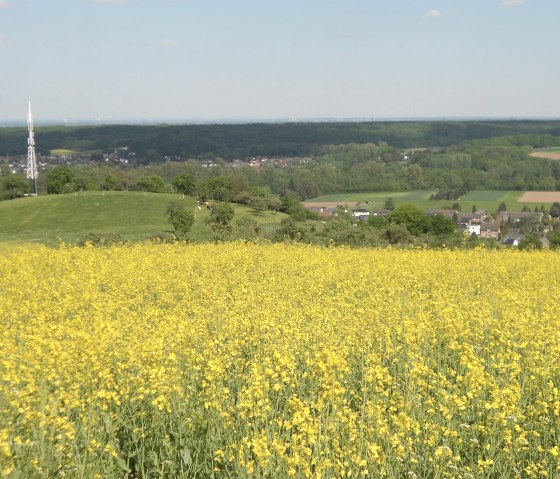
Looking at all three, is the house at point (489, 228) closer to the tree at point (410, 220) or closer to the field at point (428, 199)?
the tree at point (410, 220)

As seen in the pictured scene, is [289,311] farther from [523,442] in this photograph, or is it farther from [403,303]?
[523,442]

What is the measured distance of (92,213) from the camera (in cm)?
6731

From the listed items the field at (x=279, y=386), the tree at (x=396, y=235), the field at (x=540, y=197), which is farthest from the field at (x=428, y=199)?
the field at (x=279, y=386)

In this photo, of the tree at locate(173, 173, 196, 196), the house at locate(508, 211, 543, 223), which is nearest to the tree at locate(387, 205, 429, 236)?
the tree at locate(173, 173, 196, 196)

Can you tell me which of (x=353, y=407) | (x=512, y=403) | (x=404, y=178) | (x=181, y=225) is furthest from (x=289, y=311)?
(x=404, y=178)

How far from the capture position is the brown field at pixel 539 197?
123225 mm

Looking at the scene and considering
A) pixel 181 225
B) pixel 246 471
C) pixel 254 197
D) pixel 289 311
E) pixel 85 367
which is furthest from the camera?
pixel 254 197

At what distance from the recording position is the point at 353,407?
23.9 ft

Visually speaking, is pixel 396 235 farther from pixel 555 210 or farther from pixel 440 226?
pixel 555 210

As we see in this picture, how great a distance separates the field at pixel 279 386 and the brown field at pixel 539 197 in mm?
119685

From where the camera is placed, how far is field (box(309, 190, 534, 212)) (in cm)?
12200

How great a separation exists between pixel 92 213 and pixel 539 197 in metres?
97.3

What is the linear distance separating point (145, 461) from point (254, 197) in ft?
193

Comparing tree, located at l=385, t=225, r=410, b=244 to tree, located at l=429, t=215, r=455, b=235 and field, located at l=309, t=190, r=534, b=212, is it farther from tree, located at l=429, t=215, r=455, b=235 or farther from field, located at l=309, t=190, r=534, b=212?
field, located at l=309, t=190, r=534, b=212
